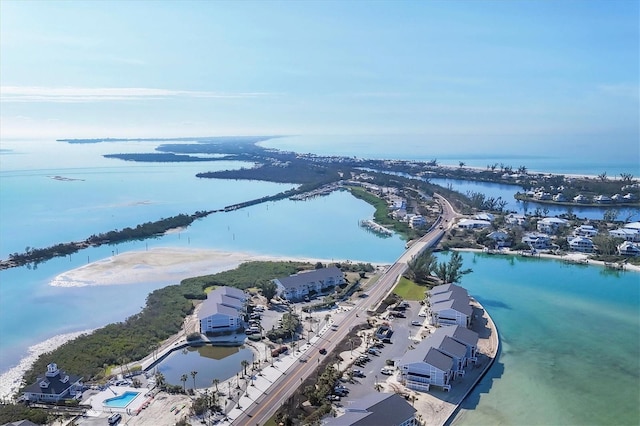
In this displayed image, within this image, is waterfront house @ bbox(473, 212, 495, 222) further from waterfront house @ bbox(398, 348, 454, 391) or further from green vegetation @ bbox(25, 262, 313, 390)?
waterfront house @ bbox(398, 348, 454, 391)

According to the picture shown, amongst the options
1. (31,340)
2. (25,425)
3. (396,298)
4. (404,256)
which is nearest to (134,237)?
(31,340)

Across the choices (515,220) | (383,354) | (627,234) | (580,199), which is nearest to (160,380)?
(383,354)

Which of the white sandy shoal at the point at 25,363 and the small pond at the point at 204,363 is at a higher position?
the small pond at the point at 204,363

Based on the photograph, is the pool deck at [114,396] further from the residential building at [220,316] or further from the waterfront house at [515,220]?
the waterfront house at [515,220]

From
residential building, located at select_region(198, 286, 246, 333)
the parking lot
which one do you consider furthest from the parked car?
residential building, located at select_region(198, 286, 246, 333)

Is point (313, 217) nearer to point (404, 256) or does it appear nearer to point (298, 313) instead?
point (404, 256)

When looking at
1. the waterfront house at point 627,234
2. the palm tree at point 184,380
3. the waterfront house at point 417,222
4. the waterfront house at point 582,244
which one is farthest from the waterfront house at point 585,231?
the palm tree at point 184,380
